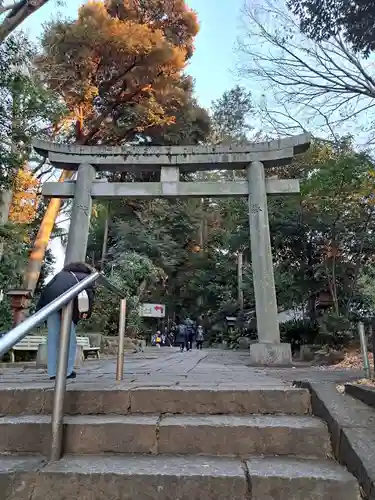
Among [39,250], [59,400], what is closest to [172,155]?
[59,400]

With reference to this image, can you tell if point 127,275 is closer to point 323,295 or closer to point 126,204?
point 126,204

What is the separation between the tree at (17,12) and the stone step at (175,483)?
7.92 metres

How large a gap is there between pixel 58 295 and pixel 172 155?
5.22 meters

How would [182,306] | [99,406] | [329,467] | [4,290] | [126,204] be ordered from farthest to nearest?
[182,306], [126,204], [4,290], [99,406], [329,467]

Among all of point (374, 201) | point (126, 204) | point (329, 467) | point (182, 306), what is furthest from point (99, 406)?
point (182, 306)

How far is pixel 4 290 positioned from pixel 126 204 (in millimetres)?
10042

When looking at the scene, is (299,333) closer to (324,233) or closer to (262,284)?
(324,233)

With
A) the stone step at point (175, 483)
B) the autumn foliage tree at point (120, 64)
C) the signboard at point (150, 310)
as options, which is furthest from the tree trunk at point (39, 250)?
the stone step at point (175, 483)

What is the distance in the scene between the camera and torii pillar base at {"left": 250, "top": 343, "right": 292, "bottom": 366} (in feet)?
21.7

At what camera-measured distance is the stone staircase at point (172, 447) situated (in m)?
1.76

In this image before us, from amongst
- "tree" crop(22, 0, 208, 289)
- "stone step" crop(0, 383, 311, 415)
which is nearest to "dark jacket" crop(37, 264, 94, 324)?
"stone step" crop(0, 383, 311, 415)

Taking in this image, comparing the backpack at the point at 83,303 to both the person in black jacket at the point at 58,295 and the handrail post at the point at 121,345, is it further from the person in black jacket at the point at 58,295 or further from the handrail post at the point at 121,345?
the handrail post at the point at 121,345

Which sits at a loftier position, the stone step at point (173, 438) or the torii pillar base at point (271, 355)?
the torii pillar base at point (271, 355)

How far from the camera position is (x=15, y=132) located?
880 centimetres
